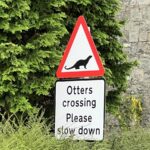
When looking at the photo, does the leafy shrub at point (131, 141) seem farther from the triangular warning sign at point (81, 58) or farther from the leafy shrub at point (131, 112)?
the leafy shrub at point (131, 112)

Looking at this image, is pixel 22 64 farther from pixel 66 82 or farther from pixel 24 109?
pixel 66 82

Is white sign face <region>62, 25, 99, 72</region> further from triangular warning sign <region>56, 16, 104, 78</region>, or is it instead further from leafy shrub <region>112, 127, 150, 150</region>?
leafy shrub <region>112, 127, 150, 150</region>

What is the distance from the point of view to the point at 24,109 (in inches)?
270

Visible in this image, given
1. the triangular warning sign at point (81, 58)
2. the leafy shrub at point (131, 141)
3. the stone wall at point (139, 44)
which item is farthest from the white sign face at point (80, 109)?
the stone wall at point (139, 44)

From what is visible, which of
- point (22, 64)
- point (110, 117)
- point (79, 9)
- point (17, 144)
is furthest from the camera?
point (110, 117)

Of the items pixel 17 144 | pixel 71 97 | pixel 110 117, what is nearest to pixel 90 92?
pixel 71 97

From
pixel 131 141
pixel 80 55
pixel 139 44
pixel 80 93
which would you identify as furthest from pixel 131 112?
pixel 80 93

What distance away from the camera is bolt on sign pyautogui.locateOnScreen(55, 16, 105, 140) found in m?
4.90

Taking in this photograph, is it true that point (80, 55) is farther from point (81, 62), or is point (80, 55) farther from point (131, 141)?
point (131, 141)

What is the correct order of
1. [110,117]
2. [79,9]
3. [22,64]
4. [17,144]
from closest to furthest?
[17,144] < [22,64] < [79,9] < [110,117]

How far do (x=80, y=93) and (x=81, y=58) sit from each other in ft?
1.06

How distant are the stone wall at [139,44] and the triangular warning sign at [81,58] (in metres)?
6.26

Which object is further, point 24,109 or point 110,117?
point 110,117

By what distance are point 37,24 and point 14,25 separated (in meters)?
0.30
